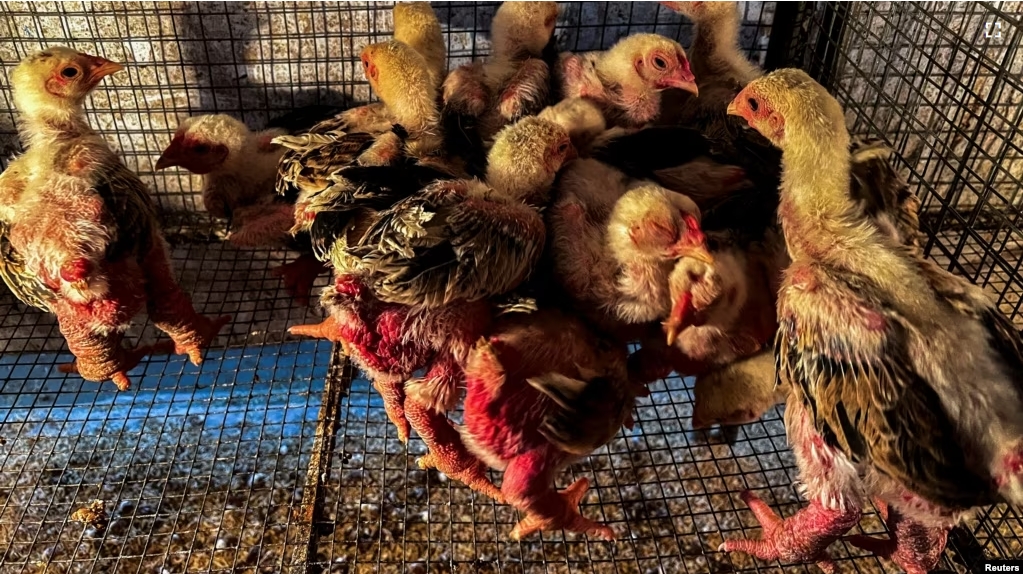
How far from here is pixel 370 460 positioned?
221 cm

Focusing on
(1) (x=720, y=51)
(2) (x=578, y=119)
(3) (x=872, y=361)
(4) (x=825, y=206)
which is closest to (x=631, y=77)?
(2) (x=578, y=119)

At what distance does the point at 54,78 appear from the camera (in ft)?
5.61

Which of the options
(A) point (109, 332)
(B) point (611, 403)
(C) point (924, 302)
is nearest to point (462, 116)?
A: (B) point (611, 403)

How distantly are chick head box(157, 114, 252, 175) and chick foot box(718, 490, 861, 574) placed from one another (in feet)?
5.89

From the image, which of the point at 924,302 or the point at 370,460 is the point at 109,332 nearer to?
the point at 370,460

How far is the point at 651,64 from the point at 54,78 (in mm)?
1615

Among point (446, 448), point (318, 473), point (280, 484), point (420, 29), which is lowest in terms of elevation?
point (280, 484)

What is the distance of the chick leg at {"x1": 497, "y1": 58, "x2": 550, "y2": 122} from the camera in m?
1.83

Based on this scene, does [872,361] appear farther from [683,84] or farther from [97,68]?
[97,68]

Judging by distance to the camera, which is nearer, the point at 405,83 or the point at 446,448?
the point at 446,448

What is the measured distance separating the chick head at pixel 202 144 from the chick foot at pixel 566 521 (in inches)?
54.8

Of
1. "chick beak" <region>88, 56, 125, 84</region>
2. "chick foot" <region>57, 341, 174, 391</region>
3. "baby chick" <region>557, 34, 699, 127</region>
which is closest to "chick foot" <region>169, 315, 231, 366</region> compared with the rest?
"chick foot" <region>57, 341, 174, 391</region>

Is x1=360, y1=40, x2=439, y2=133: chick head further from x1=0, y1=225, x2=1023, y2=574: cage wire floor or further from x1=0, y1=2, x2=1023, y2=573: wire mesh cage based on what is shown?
x1=0, y1=225, x2=1023, y2=574: cage wire floor

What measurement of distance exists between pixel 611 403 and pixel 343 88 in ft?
5.14
